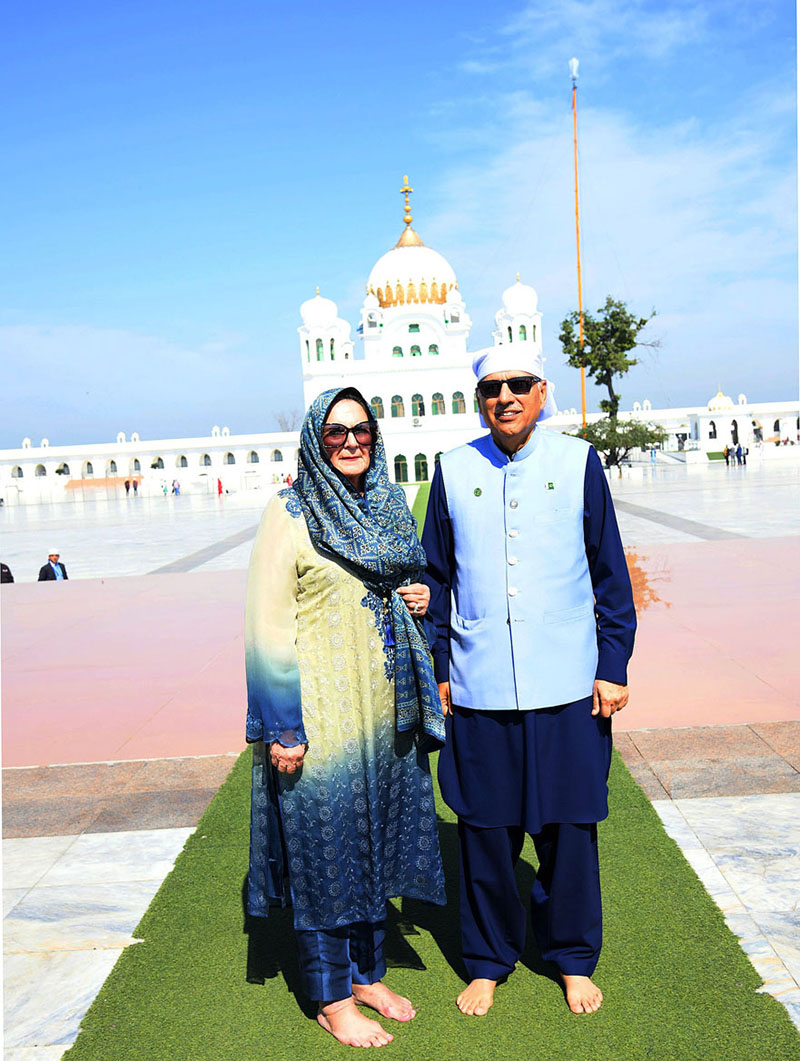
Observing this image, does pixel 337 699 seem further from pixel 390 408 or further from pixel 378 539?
pixel 390 408

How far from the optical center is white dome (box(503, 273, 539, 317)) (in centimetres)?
4544

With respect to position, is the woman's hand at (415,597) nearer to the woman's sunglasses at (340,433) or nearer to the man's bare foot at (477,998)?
the woman's sunglasses at (340,433)

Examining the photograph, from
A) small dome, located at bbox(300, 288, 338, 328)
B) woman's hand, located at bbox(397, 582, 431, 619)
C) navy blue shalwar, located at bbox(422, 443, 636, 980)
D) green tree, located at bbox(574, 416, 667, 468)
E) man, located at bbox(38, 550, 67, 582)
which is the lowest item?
man, located at bbox(38, 550, 67, 582)

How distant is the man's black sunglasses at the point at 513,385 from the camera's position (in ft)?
7.40

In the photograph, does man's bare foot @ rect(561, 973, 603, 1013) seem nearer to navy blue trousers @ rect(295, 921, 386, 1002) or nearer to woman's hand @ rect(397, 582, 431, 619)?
navy blue trousers @ rect(295, 921, 386, 1002)

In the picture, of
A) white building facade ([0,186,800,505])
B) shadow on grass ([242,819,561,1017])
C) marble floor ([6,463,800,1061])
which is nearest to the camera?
shadow on grass ([242,819,561,1017])

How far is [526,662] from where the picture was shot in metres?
2.24

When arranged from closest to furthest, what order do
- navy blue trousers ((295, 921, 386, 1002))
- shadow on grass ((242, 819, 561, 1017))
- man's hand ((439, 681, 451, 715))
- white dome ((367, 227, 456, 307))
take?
1. navy blue trousers ((295, 921, 386, 1002))
2. man's hand ((439, 681, 451, 715))
3. shadow on grass ((242, 819, 561, 1017))
4. white dome ((367, 227, 456, 307))

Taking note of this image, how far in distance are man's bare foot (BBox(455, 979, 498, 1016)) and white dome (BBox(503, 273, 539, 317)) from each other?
44840 mm

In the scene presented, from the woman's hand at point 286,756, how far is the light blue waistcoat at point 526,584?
449 millimetres

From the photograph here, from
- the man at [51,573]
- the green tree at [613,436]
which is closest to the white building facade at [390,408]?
the green tree at [613,436]

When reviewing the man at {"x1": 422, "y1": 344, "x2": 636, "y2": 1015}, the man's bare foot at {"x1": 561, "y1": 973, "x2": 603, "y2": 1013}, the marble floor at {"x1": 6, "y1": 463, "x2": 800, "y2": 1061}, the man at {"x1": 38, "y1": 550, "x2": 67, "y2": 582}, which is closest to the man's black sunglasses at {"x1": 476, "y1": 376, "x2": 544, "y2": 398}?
the man at {"x1": 422, "y1": 344, "x2": 636, "y2": 1015}

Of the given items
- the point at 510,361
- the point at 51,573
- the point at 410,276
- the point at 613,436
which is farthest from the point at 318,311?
the point at 510,361

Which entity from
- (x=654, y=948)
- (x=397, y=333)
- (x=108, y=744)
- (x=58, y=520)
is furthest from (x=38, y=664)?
(x=397, y=333)
